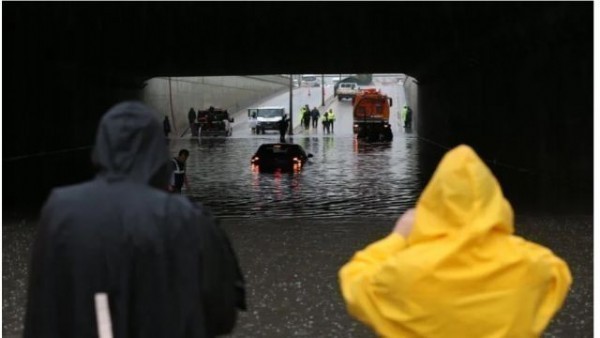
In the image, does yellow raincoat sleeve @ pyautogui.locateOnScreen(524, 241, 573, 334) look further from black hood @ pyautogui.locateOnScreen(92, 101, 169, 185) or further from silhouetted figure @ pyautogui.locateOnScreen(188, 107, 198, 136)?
silhouetted figure @ pyautogui.locateOnScreen(188, 107, 198, 136)

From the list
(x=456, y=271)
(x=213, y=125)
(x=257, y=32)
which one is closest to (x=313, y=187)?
(x=257, y=32)

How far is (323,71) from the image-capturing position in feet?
119

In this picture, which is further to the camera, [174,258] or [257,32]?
[257,32]

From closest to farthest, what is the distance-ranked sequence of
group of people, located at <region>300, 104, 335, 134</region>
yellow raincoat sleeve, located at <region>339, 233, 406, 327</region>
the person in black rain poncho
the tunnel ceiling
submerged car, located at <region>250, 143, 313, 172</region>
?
the person in black rain poncho < yellow raincoat sleeve, located at <region>339, 233, 406, 327</region> < the tunnel ceiling < submerged car, located at <region>250, 143, 313, 172</region> < group of people, located at <region>300, 104, 335, 134</region>

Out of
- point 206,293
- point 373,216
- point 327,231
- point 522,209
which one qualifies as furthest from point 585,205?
point 206,293

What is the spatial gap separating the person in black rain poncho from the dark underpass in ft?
11.6

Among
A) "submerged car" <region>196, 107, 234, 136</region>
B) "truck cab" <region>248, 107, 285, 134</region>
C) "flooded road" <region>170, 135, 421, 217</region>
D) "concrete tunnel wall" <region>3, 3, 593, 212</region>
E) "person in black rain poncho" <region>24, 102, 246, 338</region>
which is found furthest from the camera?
"truck cab" <region>248, 107, 285, 134</region>

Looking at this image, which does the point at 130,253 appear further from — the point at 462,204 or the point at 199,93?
the point at 199,93

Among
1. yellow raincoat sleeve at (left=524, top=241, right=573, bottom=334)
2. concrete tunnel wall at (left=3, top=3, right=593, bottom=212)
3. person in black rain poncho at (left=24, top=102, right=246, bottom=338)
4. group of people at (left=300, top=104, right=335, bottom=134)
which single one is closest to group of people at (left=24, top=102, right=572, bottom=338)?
person in black rain poncho at (left=24, top=102, right=246, bottom=338)

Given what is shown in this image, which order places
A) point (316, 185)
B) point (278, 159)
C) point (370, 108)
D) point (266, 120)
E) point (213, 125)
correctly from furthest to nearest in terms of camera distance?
point (266, 120) → point (370, 108) → point (213, 125) → point (278, 159) → point (316, 185)

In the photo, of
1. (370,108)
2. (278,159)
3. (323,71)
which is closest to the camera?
(278,159)

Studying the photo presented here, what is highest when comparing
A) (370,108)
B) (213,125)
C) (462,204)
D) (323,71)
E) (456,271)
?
(323,71)

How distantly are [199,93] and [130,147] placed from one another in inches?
2306

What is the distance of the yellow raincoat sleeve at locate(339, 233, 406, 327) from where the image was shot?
2.57m
